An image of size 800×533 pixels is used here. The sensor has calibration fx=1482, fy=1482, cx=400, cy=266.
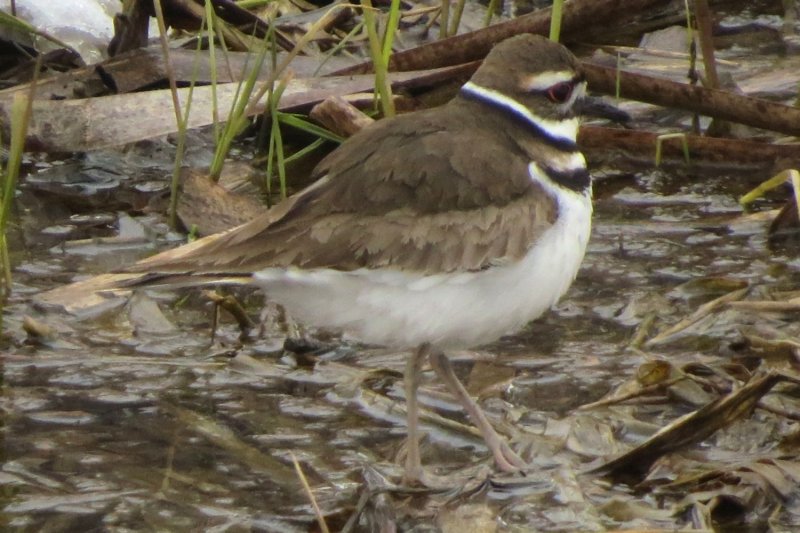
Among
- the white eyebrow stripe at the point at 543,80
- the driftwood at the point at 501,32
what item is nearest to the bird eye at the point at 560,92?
the white eyebrow stripe at the point at 543,80

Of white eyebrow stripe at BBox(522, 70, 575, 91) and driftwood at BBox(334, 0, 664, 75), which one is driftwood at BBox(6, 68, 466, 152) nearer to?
driftwood at BBox(334, 0, 664, 75)

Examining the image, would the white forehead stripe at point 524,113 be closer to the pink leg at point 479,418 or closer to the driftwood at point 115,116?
the pink leg at point 479,418

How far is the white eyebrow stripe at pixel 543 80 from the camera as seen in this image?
14.2ft

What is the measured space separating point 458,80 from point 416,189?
7.65 ft

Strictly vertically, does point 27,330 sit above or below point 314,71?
below

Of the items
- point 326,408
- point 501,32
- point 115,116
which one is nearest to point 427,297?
point 326,408

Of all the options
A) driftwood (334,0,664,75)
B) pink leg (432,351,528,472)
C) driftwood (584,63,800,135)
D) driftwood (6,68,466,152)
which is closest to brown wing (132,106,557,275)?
pink leg (432,351,528,472)

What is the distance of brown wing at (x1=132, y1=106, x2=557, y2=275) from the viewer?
3.89 m

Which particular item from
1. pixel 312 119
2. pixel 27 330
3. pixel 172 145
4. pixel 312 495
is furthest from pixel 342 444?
pixel 172 145

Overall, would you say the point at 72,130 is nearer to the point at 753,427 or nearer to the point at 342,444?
the point at 342,444

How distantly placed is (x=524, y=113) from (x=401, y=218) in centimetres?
61

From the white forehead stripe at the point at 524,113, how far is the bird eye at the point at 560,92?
0.20 ft

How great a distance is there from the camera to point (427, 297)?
3.97 metres

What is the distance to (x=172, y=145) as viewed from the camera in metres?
6.43
